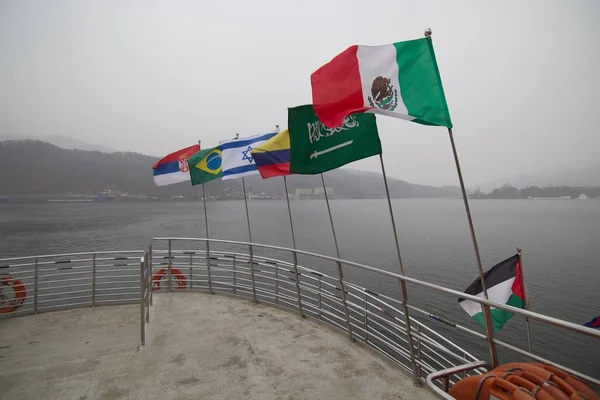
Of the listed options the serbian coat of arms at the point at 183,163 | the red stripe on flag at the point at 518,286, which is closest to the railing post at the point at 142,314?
the serbian coat of arms at the point at 183,163

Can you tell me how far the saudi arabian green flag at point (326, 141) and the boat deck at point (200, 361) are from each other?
2519mm

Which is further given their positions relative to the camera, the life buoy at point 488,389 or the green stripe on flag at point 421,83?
the green stripe on flag at point 421,83

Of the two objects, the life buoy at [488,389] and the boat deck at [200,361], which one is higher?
the life buoy at [488,389]

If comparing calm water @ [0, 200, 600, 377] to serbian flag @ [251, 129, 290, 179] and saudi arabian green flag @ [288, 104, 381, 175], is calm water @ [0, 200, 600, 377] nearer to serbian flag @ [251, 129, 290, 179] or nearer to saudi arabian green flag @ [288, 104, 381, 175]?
serbian flag @ [251, 129, 290, 179]

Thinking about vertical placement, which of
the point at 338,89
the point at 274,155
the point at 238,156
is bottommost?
the point at 274,155

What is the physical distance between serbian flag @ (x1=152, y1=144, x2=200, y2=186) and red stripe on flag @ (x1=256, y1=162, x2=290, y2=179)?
12.2 ft

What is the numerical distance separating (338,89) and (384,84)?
62 centimetres

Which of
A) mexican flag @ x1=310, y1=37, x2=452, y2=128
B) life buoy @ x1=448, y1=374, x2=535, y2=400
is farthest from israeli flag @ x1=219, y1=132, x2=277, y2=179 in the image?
life buoy @ x1=448, y1=374, x2=535, y2=400

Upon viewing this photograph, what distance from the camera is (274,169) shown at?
667 cm

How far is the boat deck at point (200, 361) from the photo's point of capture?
10.6 ft

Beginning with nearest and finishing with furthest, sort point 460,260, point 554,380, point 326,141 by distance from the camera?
A: point 554,380, point 326,141, point 460,260

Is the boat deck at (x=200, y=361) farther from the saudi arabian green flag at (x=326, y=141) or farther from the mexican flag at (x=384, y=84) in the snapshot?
the mexican flag at (x=384, y=84)

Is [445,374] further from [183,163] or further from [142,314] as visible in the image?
[183,163]

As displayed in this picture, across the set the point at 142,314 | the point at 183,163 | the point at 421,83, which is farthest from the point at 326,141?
the point at 183,163
